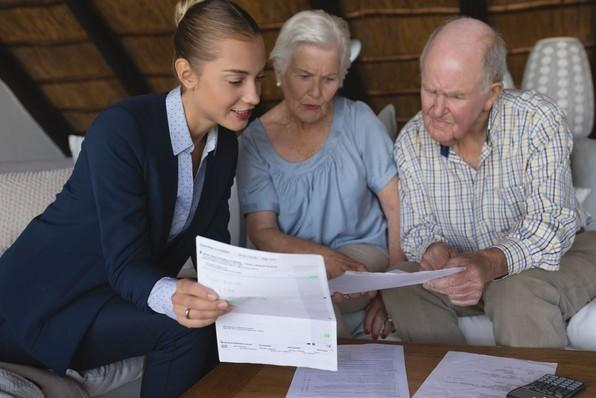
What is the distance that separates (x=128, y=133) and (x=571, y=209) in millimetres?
1126

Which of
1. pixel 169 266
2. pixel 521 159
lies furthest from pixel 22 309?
pixel 521 159

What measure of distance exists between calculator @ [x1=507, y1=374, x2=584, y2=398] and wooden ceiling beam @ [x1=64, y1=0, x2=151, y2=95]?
3.23m

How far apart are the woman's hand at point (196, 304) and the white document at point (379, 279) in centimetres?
30

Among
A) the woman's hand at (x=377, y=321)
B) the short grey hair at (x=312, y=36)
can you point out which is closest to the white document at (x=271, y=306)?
the woman's hand at (x=377, y=321)

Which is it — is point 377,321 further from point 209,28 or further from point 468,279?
point 209,28

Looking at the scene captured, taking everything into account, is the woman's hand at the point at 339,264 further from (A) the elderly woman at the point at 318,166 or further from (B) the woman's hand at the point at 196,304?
(B) the woman's hand at the point at 196,304

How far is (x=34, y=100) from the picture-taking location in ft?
14.9

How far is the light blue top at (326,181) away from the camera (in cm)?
217

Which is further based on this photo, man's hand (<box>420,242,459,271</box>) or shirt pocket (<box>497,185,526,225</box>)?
shirt pocket (<box>497,185,526,225</box>)

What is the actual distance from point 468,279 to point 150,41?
2914mm

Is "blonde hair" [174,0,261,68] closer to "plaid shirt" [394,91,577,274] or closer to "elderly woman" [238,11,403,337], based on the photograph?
"elderly woman" [238,11,403,337]

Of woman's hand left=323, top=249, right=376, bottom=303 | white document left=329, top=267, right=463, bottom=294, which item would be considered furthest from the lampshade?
white document left=329, top=267, right=463, bottom=294

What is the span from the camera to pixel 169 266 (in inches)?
66.8

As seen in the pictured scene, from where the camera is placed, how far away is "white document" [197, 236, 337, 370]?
1223 mm
